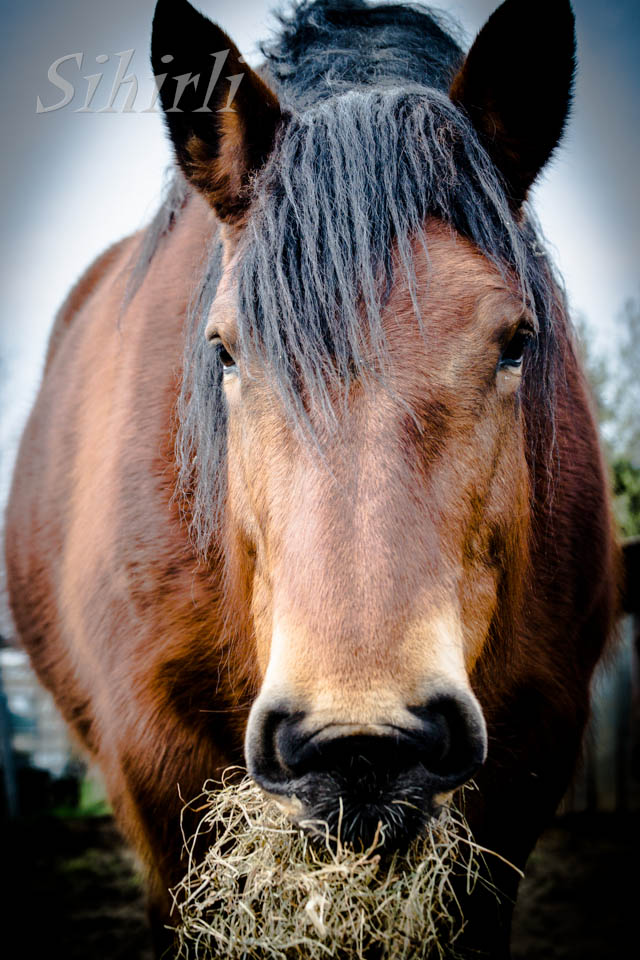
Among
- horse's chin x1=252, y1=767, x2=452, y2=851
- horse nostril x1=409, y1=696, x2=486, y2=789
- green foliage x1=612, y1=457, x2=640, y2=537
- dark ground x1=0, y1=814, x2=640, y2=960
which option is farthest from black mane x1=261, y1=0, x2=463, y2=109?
dark ground x1=0, y1=814, x2=640, y2=960

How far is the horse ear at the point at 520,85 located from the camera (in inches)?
69.9

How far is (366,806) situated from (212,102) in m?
1.85

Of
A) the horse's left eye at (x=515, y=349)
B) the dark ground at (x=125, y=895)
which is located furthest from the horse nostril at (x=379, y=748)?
the dark ground at (x=125, y=895)

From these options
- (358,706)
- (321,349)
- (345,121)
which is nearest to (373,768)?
(358,706)

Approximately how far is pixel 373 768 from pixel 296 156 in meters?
1.53

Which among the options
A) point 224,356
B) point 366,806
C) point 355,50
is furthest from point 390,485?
point 355,50

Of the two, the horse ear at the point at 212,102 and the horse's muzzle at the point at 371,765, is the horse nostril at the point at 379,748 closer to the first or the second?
the horse's muzzle at the point at 371,765

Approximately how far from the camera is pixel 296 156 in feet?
5.80

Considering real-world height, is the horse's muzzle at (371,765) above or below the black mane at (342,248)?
below

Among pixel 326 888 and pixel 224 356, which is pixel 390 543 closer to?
pixel 326 888

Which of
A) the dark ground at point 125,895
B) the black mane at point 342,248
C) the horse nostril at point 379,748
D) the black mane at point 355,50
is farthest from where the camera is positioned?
the dark ground at point 125,895

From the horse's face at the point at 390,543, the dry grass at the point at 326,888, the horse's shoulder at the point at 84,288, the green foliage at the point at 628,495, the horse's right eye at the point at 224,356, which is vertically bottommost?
the green foliage at the point at 628,495

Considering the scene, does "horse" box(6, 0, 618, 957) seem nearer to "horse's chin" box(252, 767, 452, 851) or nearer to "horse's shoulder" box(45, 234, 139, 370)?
"horse's chin" box(252, 767, 452, 851)

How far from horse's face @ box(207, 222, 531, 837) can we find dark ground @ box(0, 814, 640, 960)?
3.33 metres
